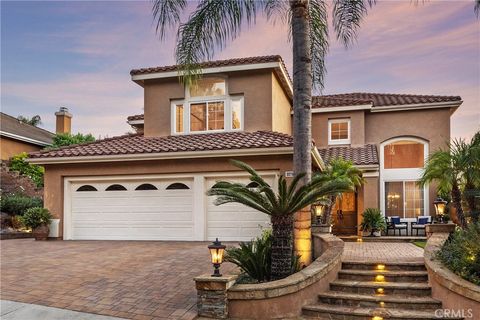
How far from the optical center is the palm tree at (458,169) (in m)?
9.20

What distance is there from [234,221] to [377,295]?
24.0 feet

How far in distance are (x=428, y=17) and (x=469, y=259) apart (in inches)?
436

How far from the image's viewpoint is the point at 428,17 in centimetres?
1445

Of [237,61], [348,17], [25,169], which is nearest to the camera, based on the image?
[348,17]

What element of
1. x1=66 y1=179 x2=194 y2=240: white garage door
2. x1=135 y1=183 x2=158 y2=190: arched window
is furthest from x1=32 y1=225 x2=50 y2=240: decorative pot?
x1=135 y1=183 x2=158 y2=190: arched window

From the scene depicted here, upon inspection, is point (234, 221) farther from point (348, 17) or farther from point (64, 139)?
point (64, 139)

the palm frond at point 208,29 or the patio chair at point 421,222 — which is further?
the patio chair at point 421,222

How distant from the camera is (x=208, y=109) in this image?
16.7 m

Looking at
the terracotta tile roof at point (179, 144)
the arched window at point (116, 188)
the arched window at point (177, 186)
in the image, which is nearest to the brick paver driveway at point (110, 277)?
the arched window at point (177, 186)

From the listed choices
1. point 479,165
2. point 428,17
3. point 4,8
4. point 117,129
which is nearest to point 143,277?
point 479,165

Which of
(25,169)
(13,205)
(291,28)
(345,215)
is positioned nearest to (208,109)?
(291,28)

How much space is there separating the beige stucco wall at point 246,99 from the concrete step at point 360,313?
31.9 feet

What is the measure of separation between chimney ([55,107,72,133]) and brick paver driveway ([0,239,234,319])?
21417 mm

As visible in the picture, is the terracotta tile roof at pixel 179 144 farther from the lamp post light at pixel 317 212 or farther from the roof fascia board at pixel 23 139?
the roof fascia board at pixel 23 139
